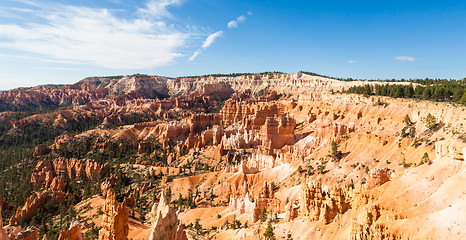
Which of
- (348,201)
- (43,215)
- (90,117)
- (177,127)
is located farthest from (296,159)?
(90,117)

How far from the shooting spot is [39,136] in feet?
376

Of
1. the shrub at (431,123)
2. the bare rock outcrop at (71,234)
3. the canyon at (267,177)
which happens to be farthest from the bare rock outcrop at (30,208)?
the shrub at (431,123)

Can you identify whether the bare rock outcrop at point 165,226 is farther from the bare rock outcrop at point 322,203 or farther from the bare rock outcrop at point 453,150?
the bare rock outcrop at point 453,150

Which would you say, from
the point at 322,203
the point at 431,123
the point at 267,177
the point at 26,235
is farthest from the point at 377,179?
the point at 26,235

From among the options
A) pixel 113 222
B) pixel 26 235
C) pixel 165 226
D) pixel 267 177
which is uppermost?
pixel 165 226

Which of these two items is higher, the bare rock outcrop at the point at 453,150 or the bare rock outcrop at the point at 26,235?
the bare rock outcrop at the point at 453,150

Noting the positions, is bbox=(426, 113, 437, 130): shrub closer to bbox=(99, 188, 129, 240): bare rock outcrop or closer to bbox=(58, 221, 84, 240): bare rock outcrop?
bbox=(99, 188, 129, 240): bare rock outcrop

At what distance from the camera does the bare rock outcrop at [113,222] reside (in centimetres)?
1838

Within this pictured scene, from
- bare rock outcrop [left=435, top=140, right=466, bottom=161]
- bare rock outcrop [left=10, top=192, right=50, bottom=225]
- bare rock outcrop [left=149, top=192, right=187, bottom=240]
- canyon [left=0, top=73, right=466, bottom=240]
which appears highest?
bare rock outcrop [left=435, top=140, right=466, bottom=161]

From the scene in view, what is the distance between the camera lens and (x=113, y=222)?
18.4 m

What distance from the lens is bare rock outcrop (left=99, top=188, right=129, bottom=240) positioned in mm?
18375

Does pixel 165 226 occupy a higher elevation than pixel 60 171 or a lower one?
higher

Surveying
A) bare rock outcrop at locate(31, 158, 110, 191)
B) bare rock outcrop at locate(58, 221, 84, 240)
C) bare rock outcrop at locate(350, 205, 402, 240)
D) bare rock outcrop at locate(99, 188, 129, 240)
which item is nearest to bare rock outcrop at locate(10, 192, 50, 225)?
bare rock outcrop at locate(31, 158, 110, 191)

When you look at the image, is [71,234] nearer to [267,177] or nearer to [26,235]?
[26,235]
